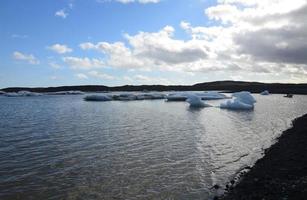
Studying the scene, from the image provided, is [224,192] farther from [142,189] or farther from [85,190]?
[85,190]

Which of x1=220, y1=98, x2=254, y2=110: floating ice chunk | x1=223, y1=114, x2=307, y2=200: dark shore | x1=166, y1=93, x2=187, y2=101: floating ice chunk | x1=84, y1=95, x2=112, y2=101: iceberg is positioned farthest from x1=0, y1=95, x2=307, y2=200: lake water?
x1=84, y1=95, x2=112, y2=101: iceberg

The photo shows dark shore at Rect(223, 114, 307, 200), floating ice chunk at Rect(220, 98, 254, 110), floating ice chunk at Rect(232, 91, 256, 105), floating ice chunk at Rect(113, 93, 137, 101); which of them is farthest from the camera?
floating ice chunk at Rect(113, 93, 137, 101)

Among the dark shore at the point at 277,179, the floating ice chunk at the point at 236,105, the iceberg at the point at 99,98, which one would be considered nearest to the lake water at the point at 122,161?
the dark shore at the point at 277,179

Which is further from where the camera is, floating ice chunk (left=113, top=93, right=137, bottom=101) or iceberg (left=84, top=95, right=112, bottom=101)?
floating ice chunk (left=113, top=93, right=137, bottom=101)

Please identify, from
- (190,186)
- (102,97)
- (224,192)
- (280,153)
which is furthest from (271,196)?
(102,97)

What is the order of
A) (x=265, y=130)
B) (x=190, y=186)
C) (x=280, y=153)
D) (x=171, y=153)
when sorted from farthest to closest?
(x=265, y=130) → (x=171, y=153) → (x=280, y=153) → (x=190, y=186)

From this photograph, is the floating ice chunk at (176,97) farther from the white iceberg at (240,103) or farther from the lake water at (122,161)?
the lake water at (122,161)

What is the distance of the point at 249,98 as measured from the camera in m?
43.7

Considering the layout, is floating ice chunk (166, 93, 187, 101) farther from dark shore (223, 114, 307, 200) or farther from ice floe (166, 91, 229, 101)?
dark shore (223, 114, 307, 200)

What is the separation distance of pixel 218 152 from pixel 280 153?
2566 millimetres

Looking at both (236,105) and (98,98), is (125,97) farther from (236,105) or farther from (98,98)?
(236,105)

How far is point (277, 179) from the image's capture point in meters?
9.79

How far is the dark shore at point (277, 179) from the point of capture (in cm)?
830

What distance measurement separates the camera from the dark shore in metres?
8.30
